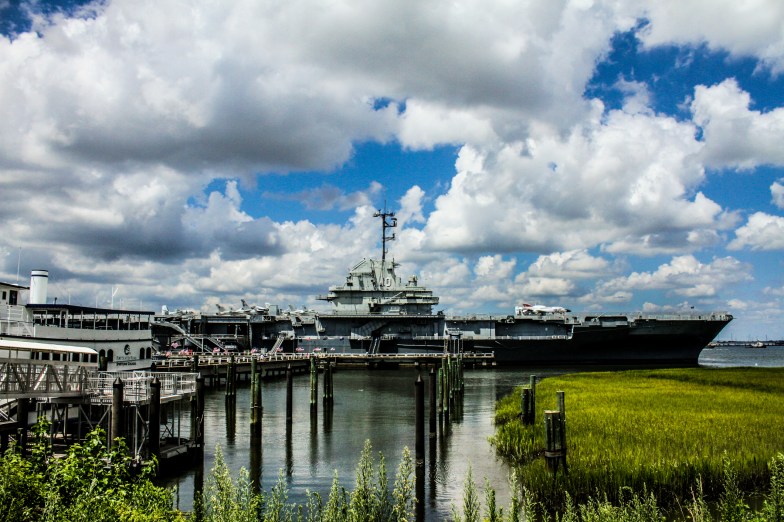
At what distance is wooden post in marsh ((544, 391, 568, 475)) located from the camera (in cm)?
1519

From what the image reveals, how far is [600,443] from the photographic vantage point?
17.6 m

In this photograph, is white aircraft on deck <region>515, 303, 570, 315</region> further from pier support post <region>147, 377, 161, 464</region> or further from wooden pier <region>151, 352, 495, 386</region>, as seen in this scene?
pier support post <region>147, 377, 161, 464</region>

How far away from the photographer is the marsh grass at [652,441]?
14.6 metres

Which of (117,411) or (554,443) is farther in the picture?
(117,411)

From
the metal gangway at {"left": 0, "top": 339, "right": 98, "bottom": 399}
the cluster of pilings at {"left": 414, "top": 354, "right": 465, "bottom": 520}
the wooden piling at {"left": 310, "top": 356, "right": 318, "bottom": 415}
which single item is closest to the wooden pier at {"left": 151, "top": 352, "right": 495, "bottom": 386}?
the cluster of pilings at {"left": 414, "top": 354, "right": 465, "bottom": 520}

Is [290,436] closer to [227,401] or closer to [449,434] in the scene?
[449,434]

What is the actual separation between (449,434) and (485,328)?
43.0m

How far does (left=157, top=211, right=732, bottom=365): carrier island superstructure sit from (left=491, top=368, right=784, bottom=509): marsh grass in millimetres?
33162

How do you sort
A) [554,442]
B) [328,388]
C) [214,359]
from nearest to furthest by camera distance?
1. [554,442]
2. [328,388]
3. [214,359]

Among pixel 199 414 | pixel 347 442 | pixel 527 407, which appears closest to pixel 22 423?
pixel 199 414

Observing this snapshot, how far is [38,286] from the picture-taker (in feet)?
112

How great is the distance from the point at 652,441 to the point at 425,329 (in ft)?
176

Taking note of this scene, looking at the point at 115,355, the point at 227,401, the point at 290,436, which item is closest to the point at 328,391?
the point at 227,401

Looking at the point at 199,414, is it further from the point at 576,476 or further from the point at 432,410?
the point at 576,476
